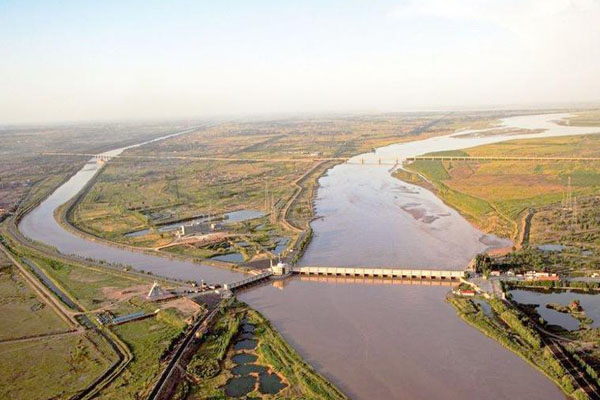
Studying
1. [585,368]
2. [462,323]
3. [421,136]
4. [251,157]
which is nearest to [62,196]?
[251,157]

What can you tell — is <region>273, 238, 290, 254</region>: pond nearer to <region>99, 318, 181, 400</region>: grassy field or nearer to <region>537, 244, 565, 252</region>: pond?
<region>99, 318, 181, 400</region>: grassy field

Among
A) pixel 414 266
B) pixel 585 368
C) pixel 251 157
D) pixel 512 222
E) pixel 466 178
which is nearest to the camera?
pixel 585 368

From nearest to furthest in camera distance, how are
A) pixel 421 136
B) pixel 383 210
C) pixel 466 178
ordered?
pixel 383 210, pixel 466 178, pixel 421 136

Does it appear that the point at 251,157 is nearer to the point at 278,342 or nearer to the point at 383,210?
the point at 383,210

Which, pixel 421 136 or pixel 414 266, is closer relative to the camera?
pixel 414 266

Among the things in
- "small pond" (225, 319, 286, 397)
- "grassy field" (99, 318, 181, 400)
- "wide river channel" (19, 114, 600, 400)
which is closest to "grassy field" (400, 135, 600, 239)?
"wide river channel" (19, 114, 600, 400)

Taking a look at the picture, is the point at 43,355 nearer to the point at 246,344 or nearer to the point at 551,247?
the point at 246,344

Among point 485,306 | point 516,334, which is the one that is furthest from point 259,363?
point 485,306
